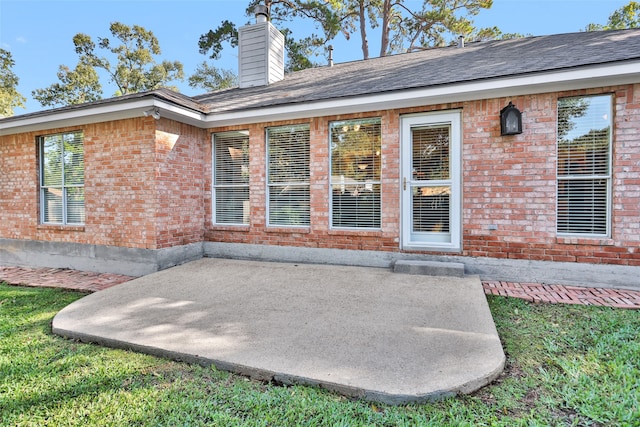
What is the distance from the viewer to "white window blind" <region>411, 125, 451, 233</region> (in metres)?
5.14

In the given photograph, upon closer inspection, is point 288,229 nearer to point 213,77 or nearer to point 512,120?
point 512,120

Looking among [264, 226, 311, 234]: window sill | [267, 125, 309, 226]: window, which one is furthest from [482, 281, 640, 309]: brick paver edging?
[267, 125, 309, 226]: window

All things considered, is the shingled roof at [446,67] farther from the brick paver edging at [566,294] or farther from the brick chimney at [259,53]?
the brick paver edging at [566,294]

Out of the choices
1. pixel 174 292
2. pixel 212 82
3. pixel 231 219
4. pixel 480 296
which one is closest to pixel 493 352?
pixel 480 296

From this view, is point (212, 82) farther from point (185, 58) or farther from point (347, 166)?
point (347, 166)

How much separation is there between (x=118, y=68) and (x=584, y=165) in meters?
28.6

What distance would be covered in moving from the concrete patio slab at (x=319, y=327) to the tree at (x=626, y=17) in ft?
57.7

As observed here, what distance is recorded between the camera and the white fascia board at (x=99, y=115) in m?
5.21

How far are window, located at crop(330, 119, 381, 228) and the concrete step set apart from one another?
2.76 feet

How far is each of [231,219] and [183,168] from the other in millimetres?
1339

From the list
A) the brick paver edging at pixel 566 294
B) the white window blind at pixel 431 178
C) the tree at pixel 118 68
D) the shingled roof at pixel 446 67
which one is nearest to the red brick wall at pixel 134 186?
the shingled roof at pixel 446 67

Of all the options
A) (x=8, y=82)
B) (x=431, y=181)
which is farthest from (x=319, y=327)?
(x=8, y=82)

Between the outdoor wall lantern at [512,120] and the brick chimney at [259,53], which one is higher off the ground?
the brick chimney at [259,53]

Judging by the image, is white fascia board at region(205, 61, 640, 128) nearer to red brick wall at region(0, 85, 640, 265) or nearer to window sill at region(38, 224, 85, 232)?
red brick wall at region(0, 85, 640, 265)
